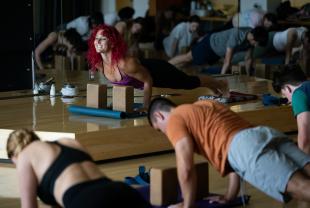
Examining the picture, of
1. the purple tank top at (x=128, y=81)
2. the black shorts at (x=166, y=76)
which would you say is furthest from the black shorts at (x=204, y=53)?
the purple tank top at (x=128, y=81)

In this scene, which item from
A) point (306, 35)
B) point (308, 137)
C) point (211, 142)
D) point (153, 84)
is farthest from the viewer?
point (306, 35)

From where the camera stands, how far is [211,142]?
13.9ft

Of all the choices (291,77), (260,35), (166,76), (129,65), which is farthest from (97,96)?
(260,35)

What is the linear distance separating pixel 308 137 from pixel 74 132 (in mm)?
1747

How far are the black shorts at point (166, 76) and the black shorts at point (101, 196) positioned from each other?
3.23 meters

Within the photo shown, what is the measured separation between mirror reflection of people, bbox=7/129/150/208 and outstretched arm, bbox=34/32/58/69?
Result: 3.93 meters

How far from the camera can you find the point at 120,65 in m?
6.50

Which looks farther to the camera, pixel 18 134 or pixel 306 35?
pixel 306 35

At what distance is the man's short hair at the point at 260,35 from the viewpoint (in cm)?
954

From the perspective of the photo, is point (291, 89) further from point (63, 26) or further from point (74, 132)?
point (63, 26)

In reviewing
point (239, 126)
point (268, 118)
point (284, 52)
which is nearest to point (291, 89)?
point (239, 126)

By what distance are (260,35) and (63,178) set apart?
6279mm

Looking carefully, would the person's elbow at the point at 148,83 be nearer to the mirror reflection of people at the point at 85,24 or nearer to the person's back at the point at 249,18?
the mirror reflection of people at the point at 85,24

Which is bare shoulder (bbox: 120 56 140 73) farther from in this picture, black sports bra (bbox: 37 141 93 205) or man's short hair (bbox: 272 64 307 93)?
black sports bra (bbox: 37 141 93 205)
